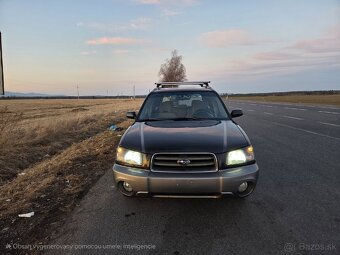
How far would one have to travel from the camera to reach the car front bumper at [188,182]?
13.5 ft

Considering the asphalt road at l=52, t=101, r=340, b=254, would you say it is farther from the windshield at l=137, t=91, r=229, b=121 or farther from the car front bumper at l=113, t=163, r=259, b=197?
the windshield at l=137, t=91, r=229, b=121

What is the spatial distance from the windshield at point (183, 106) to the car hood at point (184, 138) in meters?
0.58

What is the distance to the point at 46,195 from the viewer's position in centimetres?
560

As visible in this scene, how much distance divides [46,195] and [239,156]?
10.2 ft

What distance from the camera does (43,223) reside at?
14.3ft

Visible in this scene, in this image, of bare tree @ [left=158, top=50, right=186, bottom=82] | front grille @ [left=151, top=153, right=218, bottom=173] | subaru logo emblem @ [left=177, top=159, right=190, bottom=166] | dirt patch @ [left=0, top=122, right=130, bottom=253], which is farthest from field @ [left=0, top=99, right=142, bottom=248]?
bare tree @ [left=158, top=50, right=186, bottom=82]

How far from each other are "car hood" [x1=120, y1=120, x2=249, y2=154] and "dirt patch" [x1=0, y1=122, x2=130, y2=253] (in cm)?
137

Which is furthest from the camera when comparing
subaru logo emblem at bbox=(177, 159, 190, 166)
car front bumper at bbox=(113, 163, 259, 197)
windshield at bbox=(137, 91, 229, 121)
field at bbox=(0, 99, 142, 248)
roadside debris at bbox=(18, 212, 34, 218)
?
windshield at bbox=(137, 91, 229, 121)

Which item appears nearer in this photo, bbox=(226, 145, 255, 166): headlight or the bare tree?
bbox=(226, 145, 255, 166): headlight

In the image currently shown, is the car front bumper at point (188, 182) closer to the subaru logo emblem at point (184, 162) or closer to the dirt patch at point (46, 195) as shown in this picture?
the subaru logo emblem at point (184, 162)

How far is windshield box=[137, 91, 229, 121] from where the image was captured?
5938 millimetres

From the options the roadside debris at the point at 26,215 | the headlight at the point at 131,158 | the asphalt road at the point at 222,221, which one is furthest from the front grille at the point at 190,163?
the roadside debris at the point at 26,215

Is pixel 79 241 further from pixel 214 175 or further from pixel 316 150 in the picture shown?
pixel 316 150

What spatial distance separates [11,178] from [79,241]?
15.1 ft
